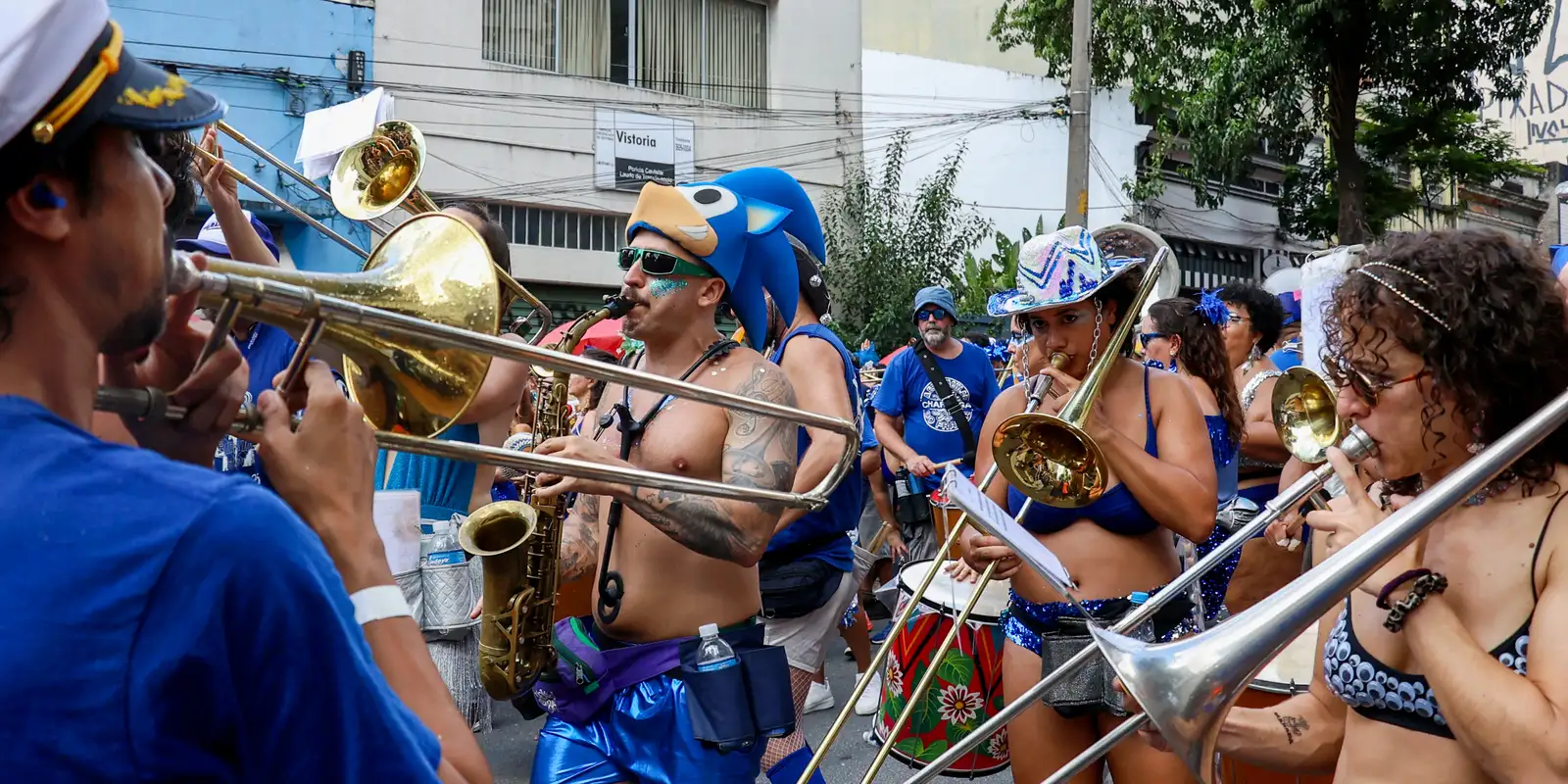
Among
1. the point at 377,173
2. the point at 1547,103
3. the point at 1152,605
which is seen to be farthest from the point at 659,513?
the point at 1547,103

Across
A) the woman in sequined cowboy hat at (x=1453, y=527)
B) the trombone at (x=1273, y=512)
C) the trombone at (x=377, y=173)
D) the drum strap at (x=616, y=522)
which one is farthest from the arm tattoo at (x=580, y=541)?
the woman in sequined cowboy hat at (x=1453, y=527)

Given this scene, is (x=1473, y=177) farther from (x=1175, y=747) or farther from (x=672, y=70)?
(x=1175, y=747)

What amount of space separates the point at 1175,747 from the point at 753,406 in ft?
3.10

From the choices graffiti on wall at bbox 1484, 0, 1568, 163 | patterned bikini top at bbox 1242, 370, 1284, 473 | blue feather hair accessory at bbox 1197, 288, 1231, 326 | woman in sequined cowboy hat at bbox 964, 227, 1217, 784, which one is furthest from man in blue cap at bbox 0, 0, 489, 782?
graffiti on wall at bbox 1484, 0, 1568, 163

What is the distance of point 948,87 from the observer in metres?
21.9

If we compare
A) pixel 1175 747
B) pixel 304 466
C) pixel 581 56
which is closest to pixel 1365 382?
pixel 1175 747

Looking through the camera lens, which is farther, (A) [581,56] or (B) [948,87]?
(B) [948,87]

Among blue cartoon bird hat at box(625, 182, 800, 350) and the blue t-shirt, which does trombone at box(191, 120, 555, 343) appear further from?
the blue t-shirt

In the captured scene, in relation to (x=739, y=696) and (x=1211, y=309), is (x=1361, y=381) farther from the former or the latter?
(x=1211, y=309)

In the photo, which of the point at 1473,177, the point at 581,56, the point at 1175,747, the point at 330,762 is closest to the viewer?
the point at 330,762

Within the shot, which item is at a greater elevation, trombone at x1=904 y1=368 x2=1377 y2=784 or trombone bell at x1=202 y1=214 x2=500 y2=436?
trombone bell at x1=202 y1=214 x2=500 y2=436

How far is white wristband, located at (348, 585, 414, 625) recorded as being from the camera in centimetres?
137

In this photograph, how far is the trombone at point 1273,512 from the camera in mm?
2541

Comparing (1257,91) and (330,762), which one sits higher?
(1257,91)
